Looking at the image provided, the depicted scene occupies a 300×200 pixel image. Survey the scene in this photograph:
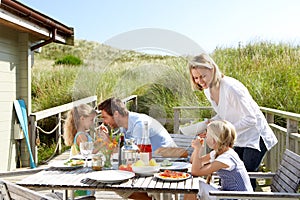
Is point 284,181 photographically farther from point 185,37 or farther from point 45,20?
point 45,20

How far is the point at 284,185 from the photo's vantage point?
2.32m

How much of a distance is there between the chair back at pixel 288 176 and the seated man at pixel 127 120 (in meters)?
0.75

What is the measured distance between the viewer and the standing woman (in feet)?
8.09

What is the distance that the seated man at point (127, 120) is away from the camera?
2738mm

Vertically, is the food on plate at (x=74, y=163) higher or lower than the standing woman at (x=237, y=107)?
lower

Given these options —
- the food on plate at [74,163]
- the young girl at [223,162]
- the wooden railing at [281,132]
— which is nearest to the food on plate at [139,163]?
the young girl at [223,162]

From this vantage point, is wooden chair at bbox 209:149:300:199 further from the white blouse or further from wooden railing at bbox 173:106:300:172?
wooden railing at bbox 173:106:300:172

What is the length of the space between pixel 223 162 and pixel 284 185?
44cm

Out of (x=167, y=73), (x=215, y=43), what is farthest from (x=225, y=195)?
(x=215, y=43)

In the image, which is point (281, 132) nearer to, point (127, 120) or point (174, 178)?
point (127, 120)

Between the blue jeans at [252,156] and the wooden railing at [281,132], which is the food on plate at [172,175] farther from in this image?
the wooden railing at [281,132]

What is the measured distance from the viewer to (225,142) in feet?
7.39

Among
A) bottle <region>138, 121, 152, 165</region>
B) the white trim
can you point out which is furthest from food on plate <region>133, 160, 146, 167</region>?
the white trim

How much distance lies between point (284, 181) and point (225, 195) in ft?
1.91
